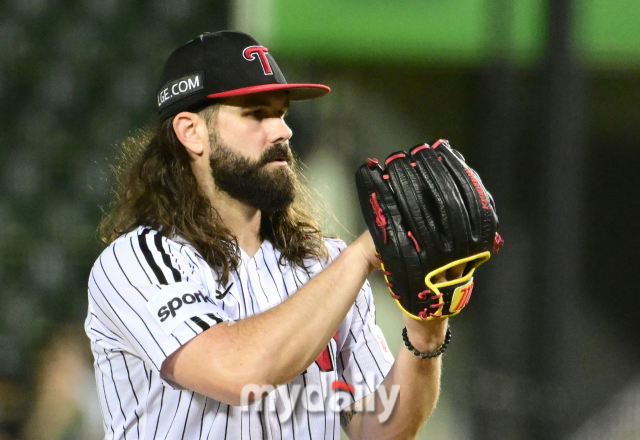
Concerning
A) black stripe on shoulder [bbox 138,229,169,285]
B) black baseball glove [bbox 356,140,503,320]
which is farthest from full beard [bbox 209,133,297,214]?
black baseball glove [bbox 356,140,503,320]

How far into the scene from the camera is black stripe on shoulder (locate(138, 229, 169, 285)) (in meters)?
1.30

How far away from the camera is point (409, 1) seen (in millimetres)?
3676

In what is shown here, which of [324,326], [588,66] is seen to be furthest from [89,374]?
[588,66]

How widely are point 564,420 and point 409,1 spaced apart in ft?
6.86

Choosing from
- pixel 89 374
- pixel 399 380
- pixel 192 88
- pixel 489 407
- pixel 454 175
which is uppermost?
pixel 192 88

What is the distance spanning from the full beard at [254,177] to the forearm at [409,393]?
0.37 m

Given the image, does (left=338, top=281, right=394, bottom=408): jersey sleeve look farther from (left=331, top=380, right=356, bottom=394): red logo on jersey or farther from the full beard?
the full beard

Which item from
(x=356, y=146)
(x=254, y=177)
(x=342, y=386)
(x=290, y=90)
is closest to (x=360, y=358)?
(x=342, y=386)

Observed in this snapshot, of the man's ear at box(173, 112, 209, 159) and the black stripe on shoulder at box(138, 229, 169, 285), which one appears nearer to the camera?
the black stripe on shoulder at box(138, 229, 169, 285)

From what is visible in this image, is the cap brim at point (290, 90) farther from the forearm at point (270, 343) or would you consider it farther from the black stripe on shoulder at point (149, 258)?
the forearm at point (270, 343)

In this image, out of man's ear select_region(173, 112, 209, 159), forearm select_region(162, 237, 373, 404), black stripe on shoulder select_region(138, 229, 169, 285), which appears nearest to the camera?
forearm select_region(162, 237, 373, 404)

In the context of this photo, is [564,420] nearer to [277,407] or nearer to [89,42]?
[277,407]

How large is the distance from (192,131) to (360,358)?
60cm

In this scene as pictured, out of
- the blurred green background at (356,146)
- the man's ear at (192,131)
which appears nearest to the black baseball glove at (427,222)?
the man's ear at (192,131)
